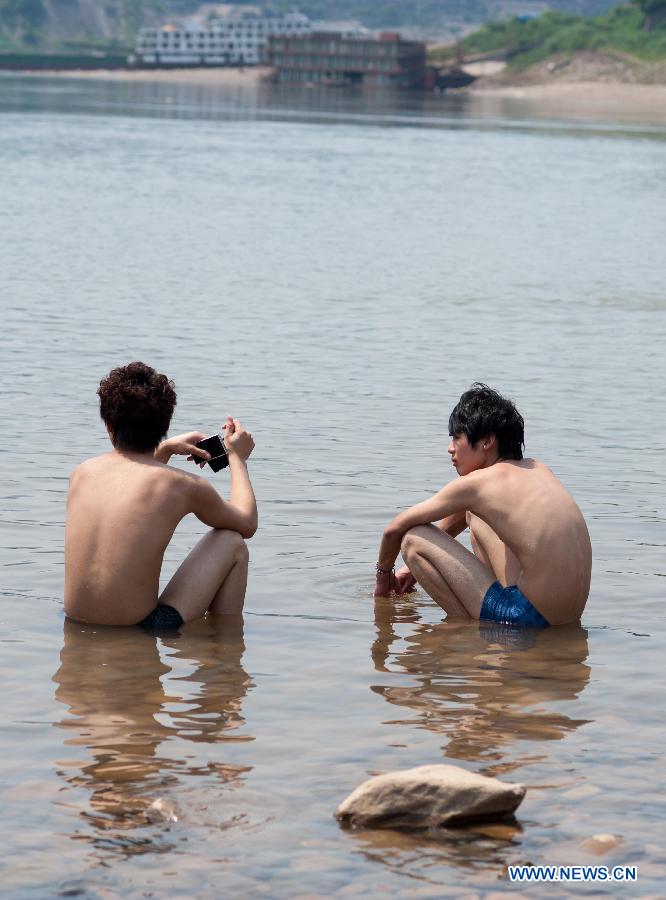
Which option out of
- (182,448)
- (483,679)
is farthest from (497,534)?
(182,448)

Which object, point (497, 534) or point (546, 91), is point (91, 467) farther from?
point (546, 91)

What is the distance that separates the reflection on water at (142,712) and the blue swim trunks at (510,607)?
1.26 metres

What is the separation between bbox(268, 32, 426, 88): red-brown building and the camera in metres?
151

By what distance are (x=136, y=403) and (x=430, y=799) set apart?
250 cm

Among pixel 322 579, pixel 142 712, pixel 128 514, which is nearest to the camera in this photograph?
pixel 142 712

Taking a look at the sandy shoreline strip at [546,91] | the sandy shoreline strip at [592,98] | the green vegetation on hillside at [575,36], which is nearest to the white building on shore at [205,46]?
the sandy shoreline strip at [546,91]

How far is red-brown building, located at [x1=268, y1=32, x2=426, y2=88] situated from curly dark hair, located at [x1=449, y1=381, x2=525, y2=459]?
14702 cm

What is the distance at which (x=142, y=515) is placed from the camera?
7.19 m

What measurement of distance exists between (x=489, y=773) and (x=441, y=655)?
171 centimetres

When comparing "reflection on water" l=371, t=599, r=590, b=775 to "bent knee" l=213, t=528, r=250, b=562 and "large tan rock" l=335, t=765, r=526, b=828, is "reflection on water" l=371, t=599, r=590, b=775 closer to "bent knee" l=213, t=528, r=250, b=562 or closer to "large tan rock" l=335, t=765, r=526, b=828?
"large tan rock" l=335, t=765, r=526, b=828

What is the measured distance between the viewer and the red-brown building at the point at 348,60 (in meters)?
151

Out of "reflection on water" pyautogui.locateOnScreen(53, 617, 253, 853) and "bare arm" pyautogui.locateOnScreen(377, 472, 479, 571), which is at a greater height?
"bare arm" pyautogui.locateOnScreen(377, 472, 479, 571)

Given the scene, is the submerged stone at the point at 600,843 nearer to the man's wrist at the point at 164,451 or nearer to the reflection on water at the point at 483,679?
the reflection on water at the point at 483,679
